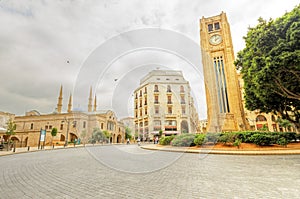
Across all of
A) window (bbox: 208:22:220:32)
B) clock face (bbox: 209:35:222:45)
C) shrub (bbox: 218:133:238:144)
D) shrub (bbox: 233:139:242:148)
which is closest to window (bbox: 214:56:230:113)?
clock face (bbox: 209:35:222:45)

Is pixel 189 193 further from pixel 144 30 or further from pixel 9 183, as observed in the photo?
pixel 144 30

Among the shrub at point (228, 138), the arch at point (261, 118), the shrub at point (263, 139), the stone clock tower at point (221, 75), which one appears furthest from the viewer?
the arch at point (261, 118)

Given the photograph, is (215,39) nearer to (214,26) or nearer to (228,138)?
(214,26)

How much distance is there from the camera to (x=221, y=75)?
27969 mm

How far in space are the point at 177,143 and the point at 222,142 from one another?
428cm

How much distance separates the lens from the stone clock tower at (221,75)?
986 inches

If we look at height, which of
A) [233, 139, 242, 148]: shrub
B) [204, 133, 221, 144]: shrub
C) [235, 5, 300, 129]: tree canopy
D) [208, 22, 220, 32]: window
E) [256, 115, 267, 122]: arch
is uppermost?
[208, 22, 220, 32]: window

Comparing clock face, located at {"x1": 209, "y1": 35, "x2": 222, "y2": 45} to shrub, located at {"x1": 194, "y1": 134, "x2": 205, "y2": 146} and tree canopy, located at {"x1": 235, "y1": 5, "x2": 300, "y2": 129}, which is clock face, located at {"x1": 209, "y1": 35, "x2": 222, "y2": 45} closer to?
tree canopy, located at {"x1": 235, "y1": 5, "x2": 300, "y2": 129}

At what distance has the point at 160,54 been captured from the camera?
6648mm

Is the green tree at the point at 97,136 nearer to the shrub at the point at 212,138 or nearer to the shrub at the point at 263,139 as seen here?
the shrub at the point at 212,138

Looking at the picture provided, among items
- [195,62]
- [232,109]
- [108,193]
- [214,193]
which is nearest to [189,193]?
[214,193]

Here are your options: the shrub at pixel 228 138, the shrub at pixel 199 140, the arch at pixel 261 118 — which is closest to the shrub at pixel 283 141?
the shrub at pixel 228 138

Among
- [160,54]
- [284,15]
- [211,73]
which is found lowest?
[160,54]

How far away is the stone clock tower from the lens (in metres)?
25.1
